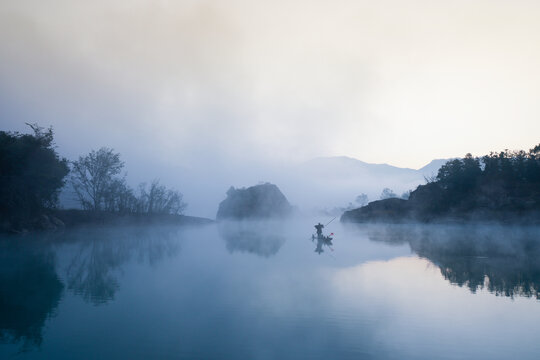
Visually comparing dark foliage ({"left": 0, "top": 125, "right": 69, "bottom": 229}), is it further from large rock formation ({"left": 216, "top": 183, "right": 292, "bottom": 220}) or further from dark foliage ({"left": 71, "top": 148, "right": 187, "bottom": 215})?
large rock formation ({"left": 216, "top": 183, "right": 292, "bottom": 220})

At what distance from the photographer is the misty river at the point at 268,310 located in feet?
32.3

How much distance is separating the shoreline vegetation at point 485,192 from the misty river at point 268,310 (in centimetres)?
5483

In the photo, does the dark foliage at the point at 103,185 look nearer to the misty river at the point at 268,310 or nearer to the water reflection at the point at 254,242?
the water reflection at the point at 254,242

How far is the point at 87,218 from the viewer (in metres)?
67.5

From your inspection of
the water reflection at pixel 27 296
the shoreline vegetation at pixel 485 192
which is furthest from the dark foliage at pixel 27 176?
the shoreline vegetation at pixel 485 192

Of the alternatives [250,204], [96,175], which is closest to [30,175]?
[96,175]

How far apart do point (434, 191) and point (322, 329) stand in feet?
285

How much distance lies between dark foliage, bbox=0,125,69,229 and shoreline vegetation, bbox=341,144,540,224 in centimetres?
8278

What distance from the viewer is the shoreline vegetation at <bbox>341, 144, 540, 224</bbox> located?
69.8 metres

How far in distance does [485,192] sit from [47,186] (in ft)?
279

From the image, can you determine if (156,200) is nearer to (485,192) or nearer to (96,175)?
(96,175)

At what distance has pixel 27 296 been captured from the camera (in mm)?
15156

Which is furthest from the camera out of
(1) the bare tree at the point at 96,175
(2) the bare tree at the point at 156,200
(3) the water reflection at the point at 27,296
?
(2) the bare tree at the point at 156,200

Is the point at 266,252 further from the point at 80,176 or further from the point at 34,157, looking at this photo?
the point at 80,176
